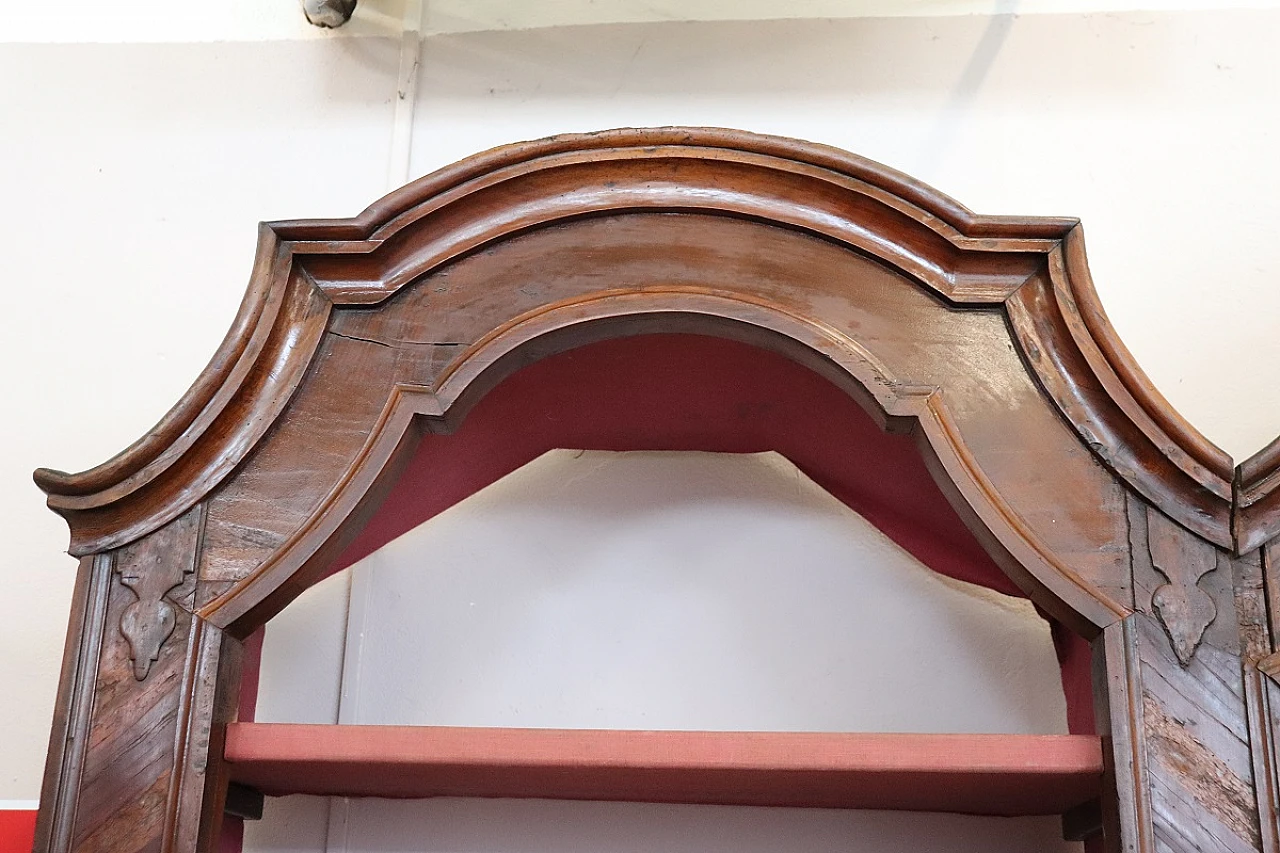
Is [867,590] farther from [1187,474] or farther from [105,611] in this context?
[105,611]

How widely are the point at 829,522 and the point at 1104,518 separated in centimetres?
49

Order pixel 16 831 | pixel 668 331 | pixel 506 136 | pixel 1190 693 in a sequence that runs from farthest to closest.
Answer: pixel 506 136 < pixel 16 831 < pixel 668 331 < pixel 1190 693

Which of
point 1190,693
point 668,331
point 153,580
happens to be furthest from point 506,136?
point 1190,693

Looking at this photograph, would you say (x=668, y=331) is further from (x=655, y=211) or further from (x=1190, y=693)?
(x=1190, y=693)

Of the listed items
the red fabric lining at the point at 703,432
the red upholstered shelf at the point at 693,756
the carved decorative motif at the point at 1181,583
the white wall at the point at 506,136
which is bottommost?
the red upholstered shelf at the point at 693,756

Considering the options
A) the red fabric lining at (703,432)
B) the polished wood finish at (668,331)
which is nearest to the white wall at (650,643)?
the red fabric lining at (703,432)

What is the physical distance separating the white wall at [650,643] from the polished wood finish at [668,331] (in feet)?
1.26

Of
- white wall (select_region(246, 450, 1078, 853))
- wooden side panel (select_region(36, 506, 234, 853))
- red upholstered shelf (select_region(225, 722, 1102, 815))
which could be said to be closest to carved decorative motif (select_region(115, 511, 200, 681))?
wooden side panel (select_region(36, 506, 234, 853))

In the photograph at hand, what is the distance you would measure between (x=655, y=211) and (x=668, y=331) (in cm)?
11

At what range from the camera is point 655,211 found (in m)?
1.14

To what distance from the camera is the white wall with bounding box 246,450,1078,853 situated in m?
1.39

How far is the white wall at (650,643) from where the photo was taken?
1.39 m

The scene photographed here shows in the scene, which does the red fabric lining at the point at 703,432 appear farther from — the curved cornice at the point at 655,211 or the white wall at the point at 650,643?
the curved cornice at the point at 655,211

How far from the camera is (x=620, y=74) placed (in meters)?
1.70
